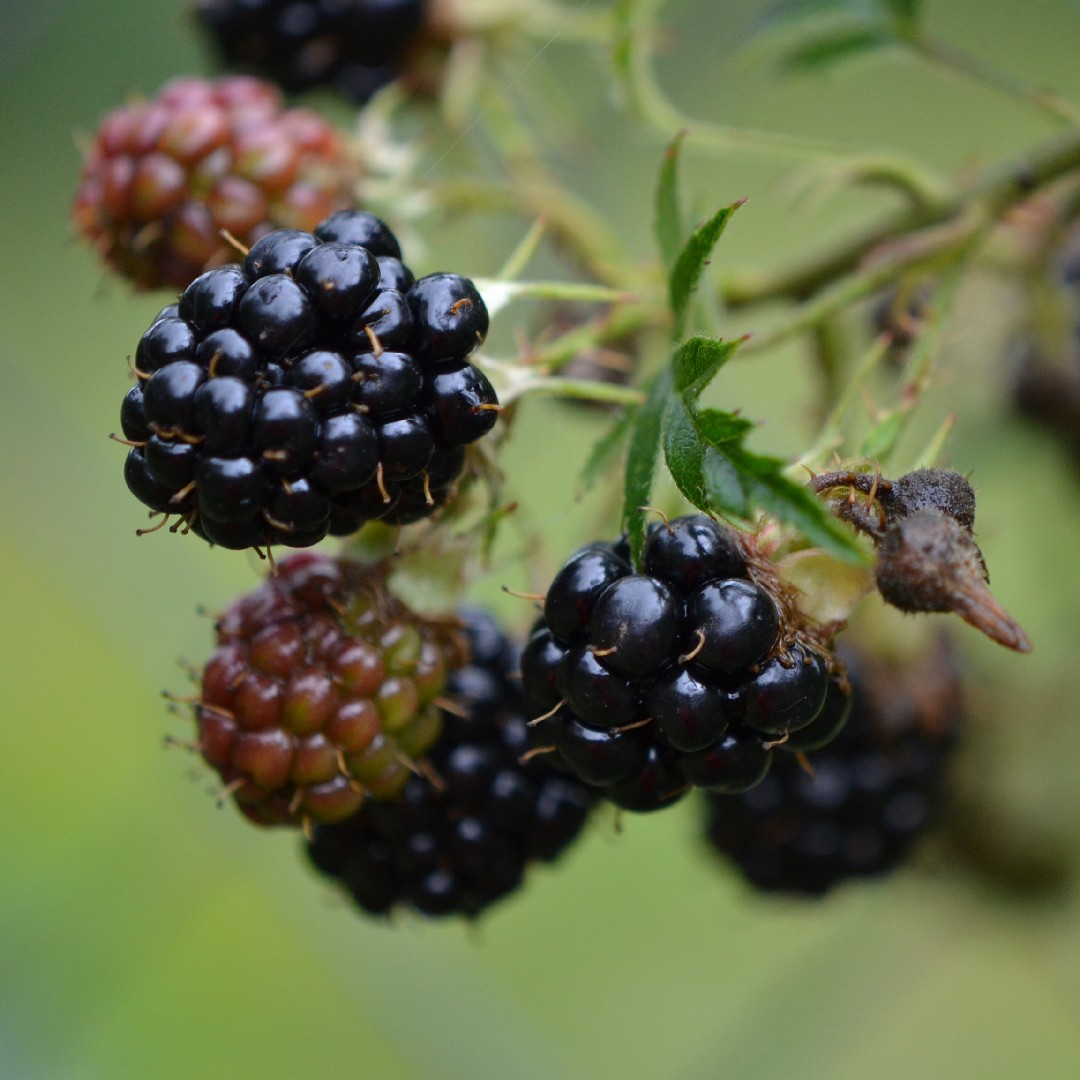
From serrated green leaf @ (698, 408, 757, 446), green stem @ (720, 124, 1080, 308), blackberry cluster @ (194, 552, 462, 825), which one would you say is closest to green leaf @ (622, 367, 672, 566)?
serrated green leaf @ (698, 408, 757, 446)

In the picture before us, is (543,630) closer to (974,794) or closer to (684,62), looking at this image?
(974,794)

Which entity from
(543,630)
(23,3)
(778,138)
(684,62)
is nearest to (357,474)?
(543,630)

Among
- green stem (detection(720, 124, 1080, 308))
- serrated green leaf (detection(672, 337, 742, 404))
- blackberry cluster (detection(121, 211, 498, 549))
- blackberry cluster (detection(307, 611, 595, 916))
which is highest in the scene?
blackberry cluster (detection(121, 211, 498, 549))

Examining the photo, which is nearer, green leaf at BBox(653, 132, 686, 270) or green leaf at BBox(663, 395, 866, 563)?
green leaf at BBox(663, 395, 866, 563)

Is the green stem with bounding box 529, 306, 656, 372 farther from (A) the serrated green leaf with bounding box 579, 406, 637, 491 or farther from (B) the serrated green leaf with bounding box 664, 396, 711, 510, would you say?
(B) the serrated green leaf with bounding box 664, 396, 711, 510

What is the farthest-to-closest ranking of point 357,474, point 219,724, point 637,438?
point 219,724 → point 637,438 → point 357,474

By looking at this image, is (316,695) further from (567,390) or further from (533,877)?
(533,877)

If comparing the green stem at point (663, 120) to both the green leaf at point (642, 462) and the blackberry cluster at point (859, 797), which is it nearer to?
the green leaf at point (642, 462)

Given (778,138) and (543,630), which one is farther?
(778,138)
